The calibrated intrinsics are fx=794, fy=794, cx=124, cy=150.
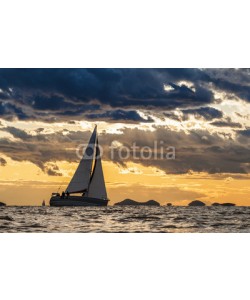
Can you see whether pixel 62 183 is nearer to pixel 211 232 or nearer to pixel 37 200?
pixel 37 200

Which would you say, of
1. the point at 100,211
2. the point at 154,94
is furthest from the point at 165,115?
the point at 100,211

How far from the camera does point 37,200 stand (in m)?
18.6

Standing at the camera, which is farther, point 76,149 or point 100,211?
point 100,211

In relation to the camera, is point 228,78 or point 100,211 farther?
point 100,211

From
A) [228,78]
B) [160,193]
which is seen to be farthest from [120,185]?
[228,78]

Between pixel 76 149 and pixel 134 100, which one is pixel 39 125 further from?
pixel 134 100

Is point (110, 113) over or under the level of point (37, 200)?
over

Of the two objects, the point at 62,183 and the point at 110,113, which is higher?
the point at 110,113

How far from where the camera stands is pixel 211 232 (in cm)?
1803

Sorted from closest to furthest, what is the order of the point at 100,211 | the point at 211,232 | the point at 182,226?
the point at 211,232 → the point at 182,226 → the point at 100,211

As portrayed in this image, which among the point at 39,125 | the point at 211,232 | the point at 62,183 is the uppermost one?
the point at 39,125

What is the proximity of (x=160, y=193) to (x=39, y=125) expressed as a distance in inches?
128

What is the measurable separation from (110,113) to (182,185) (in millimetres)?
2390

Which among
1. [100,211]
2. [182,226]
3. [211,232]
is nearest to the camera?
→ [211,232]
